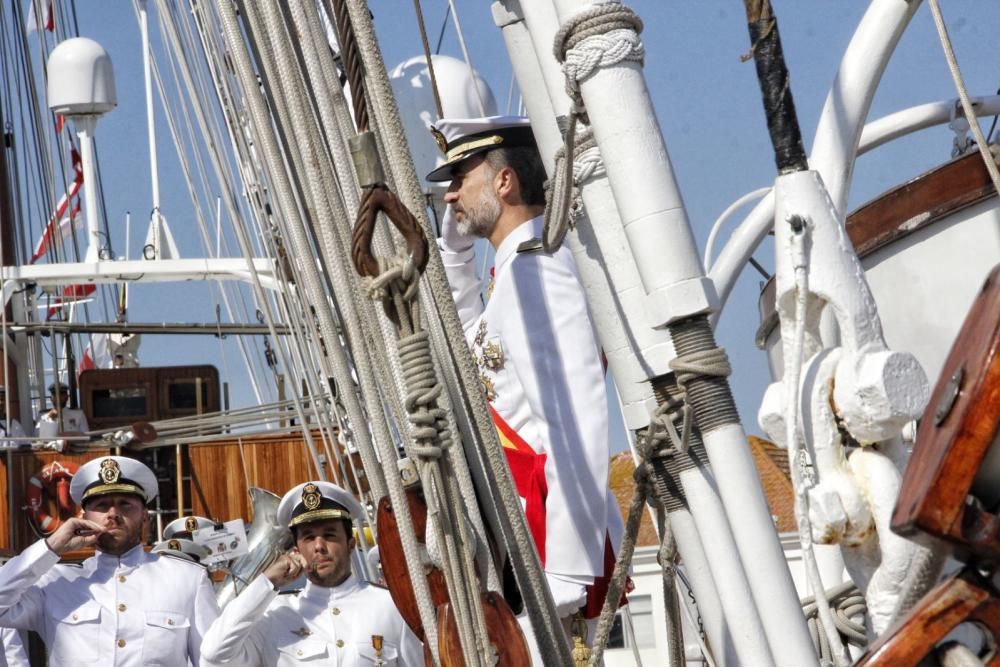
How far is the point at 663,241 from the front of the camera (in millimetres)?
2299

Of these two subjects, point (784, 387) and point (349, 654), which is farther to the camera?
point (349, 654)

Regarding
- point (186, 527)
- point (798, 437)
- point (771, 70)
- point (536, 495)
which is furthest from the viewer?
point (186, 527)

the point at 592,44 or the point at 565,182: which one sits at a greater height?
the point at 592,44

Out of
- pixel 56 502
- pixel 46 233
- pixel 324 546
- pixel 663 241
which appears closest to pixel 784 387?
pixel 663 241

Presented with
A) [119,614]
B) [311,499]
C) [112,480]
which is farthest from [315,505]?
[119,614]

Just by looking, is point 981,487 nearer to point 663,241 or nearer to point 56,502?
point 663,241

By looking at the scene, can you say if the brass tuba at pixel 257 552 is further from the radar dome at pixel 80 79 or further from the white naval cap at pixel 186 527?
the radar dome at pixel 80 79

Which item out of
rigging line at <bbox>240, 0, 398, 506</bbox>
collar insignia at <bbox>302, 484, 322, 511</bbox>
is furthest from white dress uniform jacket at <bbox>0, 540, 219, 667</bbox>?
rigging line at <bbox>240, 0, 398, 506</bbox>

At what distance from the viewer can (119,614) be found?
17.1 ft

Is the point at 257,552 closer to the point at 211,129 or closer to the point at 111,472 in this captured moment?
the point at 211,129

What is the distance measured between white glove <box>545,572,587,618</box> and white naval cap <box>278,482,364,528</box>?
1.72m

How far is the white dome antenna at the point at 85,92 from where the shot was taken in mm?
16328

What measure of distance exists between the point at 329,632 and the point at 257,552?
4738 mm

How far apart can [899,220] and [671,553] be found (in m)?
2.51
